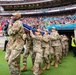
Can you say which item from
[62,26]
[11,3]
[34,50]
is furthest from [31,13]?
[34,50]

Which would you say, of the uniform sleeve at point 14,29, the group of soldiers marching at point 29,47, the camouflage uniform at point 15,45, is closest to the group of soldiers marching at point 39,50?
the group of soldiers marching at point 29,47

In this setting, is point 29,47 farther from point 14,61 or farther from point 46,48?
point 14,61

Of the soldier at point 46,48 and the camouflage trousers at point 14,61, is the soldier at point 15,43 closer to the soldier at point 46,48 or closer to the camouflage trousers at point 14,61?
the camouflage trousers at point 14,61

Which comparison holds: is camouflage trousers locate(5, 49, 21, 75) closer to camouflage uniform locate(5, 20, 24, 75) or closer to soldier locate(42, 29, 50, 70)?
camouflage uniform locate(5, 20, 24, 75)

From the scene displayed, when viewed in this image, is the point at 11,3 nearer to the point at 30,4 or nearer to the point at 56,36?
the point at 30,4

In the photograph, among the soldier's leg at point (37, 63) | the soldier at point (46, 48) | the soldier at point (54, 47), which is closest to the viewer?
the soldier's leg at point (37, 63)

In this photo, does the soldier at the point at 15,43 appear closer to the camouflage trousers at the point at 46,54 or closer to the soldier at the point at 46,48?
the soldier at the point at 46,48

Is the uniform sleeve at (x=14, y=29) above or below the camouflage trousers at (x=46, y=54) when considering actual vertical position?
above

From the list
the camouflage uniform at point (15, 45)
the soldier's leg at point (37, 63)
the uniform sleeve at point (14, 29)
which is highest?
the uniform sleeve at point (14, 29)

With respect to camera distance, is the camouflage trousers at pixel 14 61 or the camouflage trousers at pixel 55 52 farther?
the camouflage trousers at pixel 55 52

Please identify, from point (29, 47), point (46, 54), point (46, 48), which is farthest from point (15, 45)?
point (46, 48)

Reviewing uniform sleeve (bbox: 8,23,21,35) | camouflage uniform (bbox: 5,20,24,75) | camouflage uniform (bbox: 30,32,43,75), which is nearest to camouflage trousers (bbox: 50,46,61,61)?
camouflage uniform (bbox: 30,32,43,75)

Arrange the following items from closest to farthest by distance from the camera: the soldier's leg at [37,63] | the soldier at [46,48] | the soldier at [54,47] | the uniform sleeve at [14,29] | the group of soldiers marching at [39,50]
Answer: the uniform sleeve at [14,29] < the soldier's leg at [37,63] < the group of soldiers marching at [39,50] < the soldier at [46,48] < the soldier at [54,47]

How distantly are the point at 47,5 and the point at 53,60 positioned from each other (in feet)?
115
